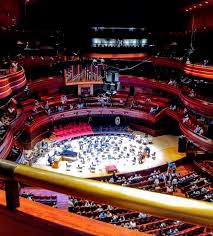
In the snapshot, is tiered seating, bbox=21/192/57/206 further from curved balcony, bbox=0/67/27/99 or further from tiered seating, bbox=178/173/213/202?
tiered seating, bbox=178/173/213/202

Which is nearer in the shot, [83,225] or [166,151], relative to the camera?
[83,225]

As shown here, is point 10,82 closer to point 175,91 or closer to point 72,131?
Result: point 72,131

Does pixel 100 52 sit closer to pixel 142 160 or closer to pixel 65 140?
pixel 65 140

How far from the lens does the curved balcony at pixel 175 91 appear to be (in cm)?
1503

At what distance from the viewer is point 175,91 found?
21750 mm

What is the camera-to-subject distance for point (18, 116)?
56.9 feet

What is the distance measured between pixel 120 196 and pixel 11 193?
0.56 metres

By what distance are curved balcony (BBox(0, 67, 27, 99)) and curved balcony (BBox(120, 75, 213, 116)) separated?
29.1 ft

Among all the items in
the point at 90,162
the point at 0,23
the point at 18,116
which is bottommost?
the point at 90,162

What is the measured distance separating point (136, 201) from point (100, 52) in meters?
23.8

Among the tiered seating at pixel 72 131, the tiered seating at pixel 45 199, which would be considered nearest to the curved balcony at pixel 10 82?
the tiered seating at pixel 45 199

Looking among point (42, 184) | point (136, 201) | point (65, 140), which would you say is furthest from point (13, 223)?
point (65, 140)

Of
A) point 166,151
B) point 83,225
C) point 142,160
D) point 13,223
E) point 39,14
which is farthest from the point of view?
point 39,14

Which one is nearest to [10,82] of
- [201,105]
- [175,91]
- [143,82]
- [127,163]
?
[127,163]
